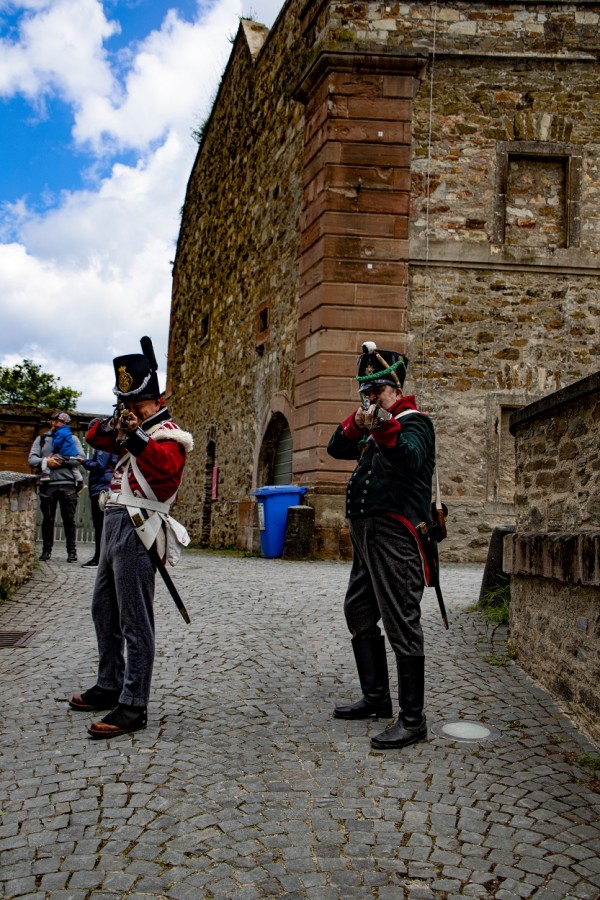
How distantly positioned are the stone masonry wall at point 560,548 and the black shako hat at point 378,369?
→ 3.46 feet

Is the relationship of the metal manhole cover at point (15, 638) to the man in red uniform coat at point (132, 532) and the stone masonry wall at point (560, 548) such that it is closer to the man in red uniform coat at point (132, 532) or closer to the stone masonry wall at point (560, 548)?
the man in red uniform coat at point (132, 532)

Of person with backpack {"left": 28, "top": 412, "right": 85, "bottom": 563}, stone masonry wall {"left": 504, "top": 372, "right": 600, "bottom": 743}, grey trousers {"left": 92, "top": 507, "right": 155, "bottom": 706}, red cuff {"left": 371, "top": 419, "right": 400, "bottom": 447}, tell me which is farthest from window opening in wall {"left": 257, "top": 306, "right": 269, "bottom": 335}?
red cuff {"left": 371, "top": 419, "right": 400, "bottom": 447}

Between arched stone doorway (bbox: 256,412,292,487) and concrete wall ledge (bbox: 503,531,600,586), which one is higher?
arched stone doorway (bbox: 256,412,292,487)

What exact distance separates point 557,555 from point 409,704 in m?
1.30

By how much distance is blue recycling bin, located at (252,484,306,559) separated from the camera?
1131 centimetres

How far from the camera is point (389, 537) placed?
13.4 feet

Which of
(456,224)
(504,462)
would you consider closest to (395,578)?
(504,462)

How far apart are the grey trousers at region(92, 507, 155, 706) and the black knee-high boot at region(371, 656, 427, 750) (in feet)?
3.89

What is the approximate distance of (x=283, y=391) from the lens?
1302 cm

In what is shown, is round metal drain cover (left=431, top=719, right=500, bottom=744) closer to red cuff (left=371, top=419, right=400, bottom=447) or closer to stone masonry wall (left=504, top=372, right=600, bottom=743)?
stone masonry wall (left=504, top=372, right=600, bottom=743)

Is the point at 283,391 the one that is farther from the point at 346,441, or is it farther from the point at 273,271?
the point at 346,441

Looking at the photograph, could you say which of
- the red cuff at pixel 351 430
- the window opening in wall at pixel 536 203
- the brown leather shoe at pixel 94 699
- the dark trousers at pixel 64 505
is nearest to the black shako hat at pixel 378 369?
the red cuff at pixel 351 430

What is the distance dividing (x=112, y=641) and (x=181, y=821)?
1.30 metres

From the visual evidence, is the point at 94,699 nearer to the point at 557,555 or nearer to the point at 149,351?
the point at 149,351
